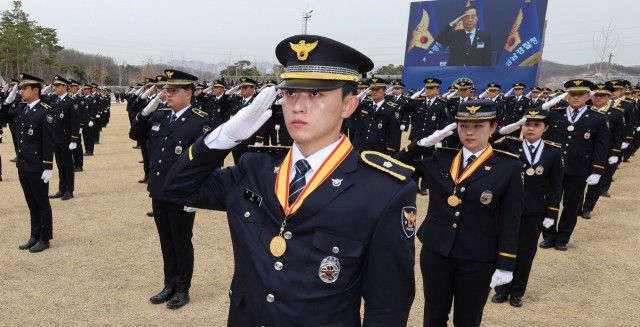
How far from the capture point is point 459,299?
3207 mm

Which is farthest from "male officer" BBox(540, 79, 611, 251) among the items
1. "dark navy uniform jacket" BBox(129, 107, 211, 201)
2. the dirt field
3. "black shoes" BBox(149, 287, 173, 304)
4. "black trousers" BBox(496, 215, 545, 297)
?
"black shoes" BBox(149, 287, 173, 304)

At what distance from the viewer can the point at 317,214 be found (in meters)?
1.64

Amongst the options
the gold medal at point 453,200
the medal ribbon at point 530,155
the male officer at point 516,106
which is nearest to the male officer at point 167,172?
the gold medal at point 453,200

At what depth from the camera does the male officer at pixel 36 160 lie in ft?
18.9

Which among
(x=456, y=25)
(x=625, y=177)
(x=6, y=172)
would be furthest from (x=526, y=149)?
(x=456, y=25)

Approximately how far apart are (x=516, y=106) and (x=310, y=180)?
1723 centimetres

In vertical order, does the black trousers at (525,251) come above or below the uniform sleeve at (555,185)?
below

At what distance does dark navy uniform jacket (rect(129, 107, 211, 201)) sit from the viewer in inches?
172

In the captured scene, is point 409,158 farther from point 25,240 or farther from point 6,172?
point 6,172

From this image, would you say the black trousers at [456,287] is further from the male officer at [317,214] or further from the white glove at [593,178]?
the white glove at [593,178]

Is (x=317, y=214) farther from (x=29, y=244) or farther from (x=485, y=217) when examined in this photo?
(x=29, y=244)

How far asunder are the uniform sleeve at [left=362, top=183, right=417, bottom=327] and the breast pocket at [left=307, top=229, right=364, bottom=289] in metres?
0.07

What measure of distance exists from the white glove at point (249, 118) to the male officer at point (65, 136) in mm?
8070

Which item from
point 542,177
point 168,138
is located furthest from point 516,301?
point 168,138
